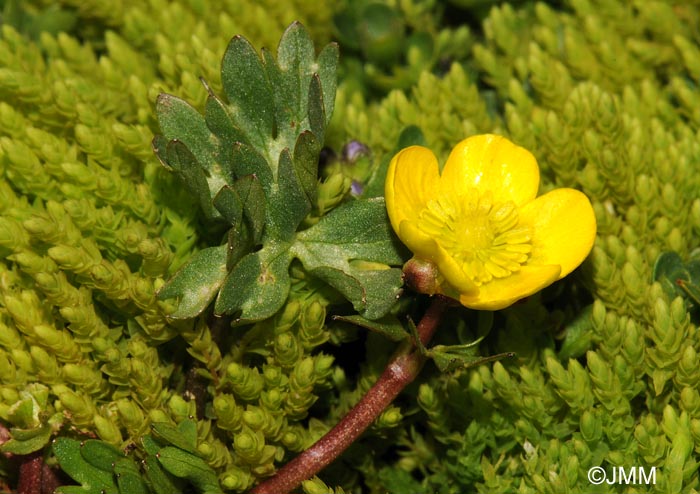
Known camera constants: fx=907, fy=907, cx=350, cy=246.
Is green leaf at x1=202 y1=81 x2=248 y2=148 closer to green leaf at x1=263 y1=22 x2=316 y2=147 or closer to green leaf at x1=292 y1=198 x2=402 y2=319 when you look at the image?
green leaf at x1=263 y1=22 x2=316 y2=147

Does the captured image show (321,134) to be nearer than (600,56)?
Yes

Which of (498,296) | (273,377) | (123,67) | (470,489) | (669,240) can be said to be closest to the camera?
(498,296)

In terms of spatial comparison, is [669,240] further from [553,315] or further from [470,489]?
[470,489]

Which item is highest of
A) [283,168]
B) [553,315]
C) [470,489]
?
[283,168]

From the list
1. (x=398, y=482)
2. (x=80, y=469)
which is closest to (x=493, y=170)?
(x=398, y=482)

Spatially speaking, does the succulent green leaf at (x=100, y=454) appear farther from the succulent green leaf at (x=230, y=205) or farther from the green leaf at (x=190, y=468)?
the succulent green leaf at (x=230, y=205)

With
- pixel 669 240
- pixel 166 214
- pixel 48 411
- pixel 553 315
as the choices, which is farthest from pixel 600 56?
pixel 48 411
